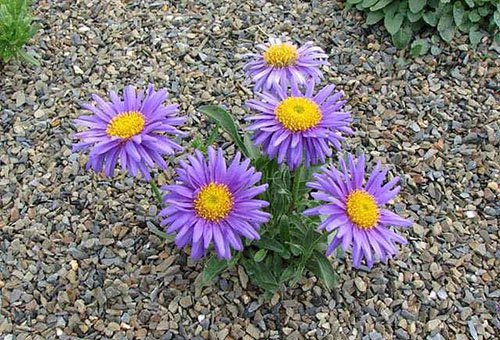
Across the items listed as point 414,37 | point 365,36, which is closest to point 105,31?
point 365,36

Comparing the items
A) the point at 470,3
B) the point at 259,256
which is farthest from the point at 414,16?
the point at 259,256

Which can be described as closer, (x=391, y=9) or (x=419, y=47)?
(x=419, y=47)

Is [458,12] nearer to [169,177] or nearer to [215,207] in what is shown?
[169,177]

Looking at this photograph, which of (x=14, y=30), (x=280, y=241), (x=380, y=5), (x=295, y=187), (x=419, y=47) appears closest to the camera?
(x=295, y=187)

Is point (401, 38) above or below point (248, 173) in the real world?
above

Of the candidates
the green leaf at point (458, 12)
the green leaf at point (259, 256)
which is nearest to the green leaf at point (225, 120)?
the green leaf at point (259, 256)

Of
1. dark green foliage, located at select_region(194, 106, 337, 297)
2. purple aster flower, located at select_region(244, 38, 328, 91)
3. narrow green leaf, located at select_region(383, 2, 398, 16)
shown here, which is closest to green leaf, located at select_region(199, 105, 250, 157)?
dark green foliage, located at select_region(194, 106, 337, 297)

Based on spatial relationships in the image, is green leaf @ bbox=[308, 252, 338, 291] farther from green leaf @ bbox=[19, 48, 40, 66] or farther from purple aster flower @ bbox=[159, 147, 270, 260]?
green leaf @ bbox=[19, 48, 40, 66]

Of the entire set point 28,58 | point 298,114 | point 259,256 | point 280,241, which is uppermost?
point 28,58
